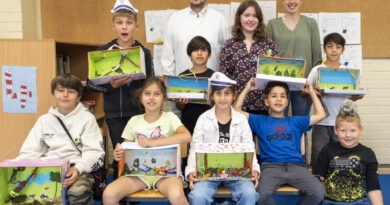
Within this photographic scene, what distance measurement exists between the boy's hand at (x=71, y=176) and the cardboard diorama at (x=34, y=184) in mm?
54

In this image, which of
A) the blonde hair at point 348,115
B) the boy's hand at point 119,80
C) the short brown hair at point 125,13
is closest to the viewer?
the blonde hair at point 348,115

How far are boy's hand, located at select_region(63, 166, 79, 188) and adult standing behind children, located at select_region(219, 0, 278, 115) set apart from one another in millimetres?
1535

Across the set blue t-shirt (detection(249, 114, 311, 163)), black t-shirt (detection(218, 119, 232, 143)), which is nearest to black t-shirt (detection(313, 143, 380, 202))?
blue t-shirt (detection(249, 114, 311, 163))

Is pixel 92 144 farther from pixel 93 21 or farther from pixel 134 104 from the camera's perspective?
pixel 93 21

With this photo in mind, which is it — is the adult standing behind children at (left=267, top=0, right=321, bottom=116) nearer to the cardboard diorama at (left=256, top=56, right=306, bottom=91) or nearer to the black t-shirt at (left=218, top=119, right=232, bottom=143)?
the cardboard diorama at (left=256, top=56, right=306, bottom=91)

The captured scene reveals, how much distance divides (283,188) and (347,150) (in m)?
0.56

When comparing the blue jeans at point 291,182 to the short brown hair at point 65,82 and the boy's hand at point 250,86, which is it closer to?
the boy's hand at point 250,86

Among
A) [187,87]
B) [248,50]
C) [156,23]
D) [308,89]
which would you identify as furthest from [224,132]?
[156,23]

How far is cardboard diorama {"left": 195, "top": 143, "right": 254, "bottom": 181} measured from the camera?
252cm

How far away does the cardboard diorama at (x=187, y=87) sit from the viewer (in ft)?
9.90

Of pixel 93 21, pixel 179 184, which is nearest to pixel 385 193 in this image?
pixel 179 184

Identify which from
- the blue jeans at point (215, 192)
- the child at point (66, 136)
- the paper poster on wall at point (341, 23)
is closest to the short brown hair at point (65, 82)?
the child at point (66, 136)

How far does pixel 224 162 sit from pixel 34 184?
1306 mm

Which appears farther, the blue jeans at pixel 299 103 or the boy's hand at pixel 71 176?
the blue jeans at pixel 299 103
